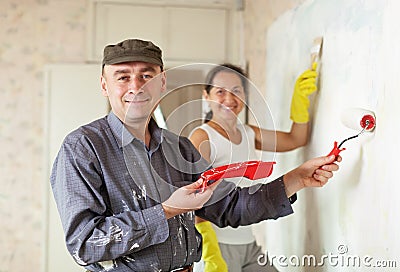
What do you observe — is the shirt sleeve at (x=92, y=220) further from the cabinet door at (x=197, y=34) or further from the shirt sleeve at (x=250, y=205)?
the cabinet door at (x=197, y=34)

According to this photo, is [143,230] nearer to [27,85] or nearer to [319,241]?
[319,241]

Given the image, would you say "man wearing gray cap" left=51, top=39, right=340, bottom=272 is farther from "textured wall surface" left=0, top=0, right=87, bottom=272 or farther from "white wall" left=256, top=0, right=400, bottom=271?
"textured wall surface" left=0, top=0, right=87, bottom=272

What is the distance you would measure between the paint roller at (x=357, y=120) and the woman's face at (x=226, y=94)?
32cm

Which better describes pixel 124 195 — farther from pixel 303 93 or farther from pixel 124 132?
pixel 303 93

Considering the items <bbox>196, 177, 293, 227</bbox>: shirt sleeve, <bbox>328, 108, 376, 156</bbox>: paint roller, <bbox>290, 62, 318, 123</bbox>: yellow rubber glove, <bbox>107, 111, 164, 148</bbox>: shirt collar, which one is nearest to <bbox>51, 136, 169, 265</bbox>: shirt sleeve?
<bbox>107, 111, 164, 148</bbox>: shirt collar

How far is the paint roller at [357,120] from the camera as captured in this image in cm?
161

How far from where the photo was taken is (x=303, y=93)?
206 cm

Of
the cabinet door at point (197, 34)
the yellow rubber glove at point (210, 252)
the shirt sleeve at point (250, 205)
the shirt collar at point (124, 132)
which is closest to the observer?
the shirt collar at point (124, 132)

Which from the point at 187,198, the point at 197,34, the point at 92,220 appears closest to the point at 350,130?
the point at 187,198

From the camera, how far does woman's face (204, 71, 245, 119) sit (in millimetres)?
1761

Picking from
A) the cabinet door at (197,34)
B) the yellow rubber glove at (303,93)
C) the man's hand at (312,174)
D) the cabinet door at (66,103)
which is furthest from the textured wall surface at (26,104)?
the man's hand at (312,174)

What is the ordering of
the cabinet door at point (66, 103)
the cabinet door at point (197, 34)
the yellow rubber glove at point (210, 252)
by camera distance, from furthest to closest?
the cabinet door at point (197, 34), the cabinet door at point (66, 103), the yellow rubber glove at point (210, 252)

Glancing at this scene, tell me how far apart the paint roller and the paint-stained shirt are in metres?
0.39

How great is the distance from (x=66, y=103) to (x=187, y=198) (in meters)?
2.24
